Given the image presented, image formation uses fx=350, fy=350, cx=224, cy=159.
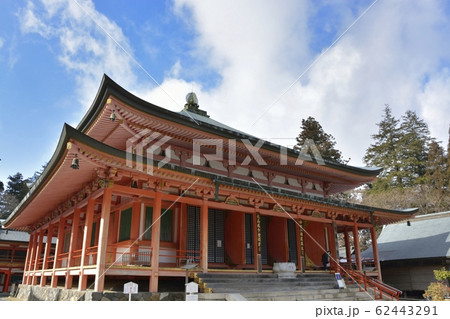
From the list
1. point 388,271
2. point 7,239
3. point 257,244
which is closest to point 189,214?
point 257,244

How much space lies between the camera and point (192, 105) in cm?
2061

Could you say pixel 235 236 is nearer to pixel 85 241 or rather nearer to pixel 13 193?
pixel 85 241

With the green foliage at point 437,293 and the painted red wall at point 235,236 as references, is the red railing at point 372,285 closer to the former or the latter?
the green foliage at point 437,293

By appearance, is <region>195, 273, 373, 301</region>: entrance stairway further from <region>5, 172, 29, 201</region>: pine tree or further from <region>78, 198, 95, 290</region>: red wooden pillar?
<region>5, 172, 29, 201</region>: pine tree

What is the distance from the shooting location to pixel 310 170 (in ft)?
63.2

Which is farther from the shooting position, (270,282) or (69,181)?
(270,282)

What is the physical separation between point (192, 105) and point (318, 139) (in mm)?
27108

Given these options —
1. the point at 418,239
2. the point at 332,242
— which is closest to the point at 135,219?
the point at 332,242

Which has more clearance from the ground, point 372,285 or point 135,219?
point 135,219

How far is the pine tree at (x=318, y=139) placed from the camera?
42.3m

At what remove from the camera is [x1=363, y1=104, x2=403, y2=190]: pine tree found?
44.2m

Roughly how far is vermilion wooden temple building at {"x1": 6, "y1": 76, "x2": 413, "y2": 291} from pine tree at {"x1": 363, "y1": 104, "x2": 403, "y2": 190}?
26.2 m

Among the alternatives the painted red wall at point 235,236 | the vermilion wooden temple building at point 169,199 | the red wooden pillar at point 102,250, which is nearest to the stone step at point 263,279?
the vermilion wooden temple building at point 169,199

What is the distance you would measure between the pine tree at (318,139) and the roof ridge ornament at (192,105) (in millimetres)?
24843
